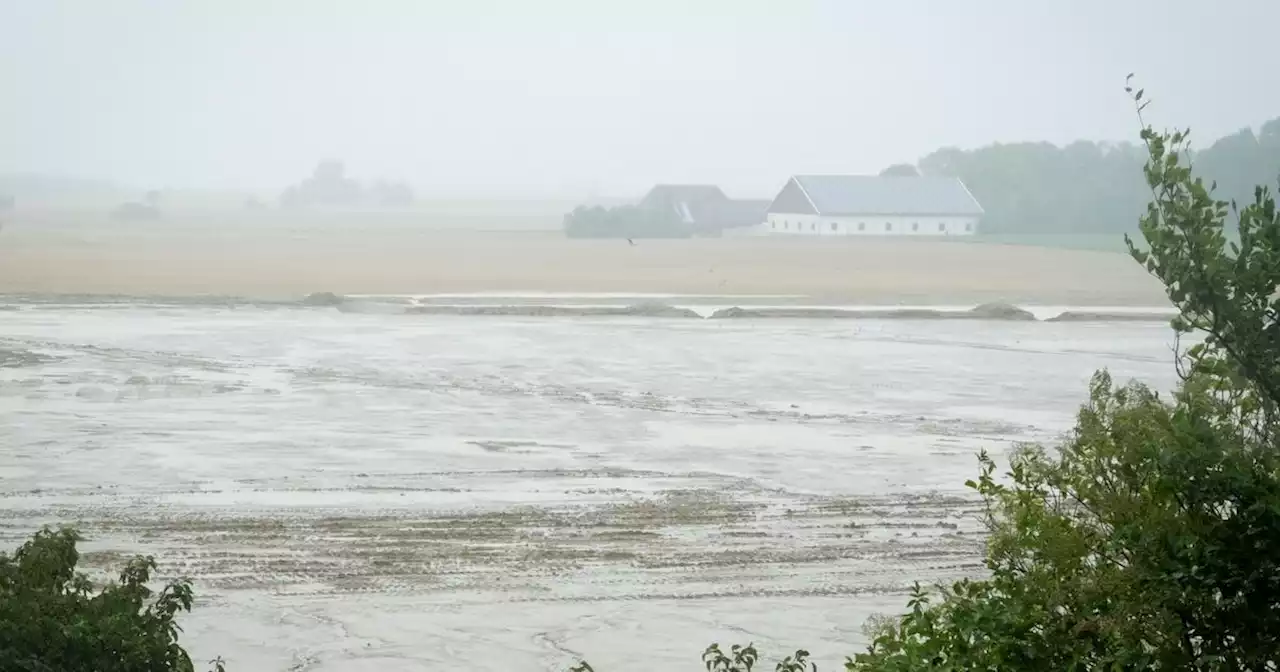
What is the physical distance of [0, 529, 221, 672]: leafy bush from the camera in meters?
4.12

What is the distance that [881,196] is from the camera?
35000 mm

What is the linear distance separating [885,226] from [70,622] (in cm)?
3143

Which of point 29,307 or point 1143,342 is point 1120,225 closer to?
point 1143,342

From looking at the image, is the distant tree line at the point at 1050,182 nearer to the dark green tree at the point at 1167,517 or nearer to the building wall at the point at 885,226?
the building wall at the point at 885,226

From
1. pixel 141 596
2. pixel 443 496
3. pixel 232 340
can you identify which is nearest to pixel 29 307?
pixel 232 340

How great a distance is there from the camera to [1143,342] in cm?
2094

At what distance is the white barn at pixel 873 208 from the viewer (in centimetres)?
3459

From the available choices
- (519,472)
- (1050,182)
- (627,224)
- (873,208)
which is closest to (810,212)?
(873,208)

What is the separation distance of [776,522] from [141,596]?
21.1 ft

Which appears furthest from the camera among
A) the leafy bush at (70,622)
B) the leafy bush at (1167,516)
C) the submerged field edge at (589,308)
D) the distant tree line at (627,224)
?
the distant tree line at (627,224)

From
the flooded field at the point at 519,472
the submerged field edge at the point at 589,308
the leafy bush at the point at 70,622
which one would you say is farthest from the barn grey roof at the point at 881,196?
the leafy bush at the point at 70,622

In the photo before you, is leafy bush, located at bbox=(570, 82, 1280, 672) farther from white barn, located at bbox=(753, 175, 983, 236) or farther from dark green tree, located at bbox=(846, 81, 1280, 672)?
white barn, located at bbox=(753, 175, 983, 236)

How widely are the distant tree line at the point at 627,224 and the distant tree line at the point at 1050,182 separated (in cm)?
561

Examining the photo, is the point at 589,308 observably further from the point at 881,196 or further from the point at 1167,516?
the point at 1167,516
